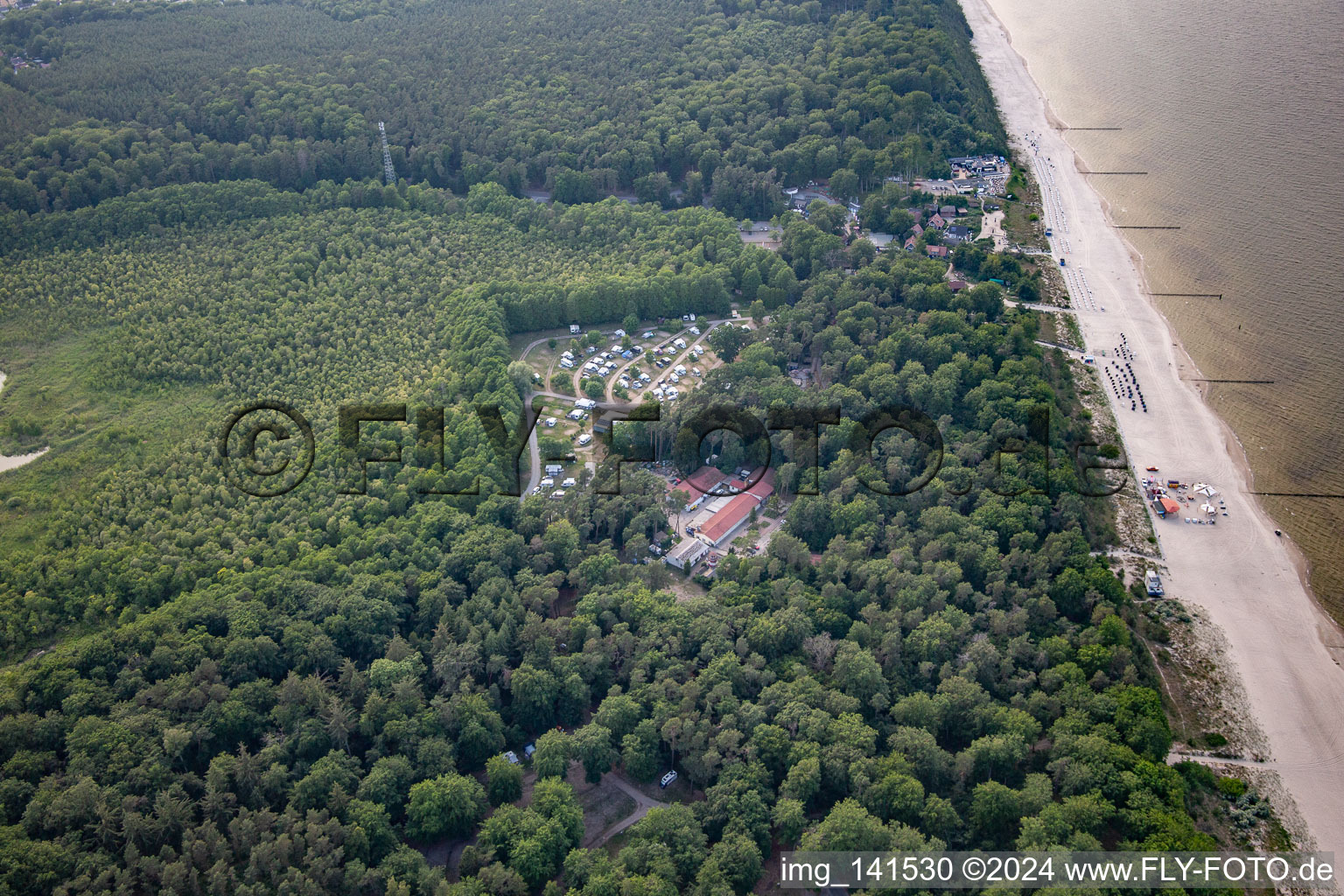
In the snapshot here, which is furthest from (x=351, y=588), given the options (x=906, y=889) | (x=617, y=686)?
(x=906, y=889)

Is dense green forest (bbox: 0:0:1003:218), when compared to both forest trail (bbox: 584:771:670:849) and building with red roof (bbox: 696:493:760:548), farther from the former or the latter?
forest trail (bbox: 584:771:670:849)

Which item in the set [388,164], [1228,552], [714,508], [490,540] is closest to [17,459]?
[490,540]

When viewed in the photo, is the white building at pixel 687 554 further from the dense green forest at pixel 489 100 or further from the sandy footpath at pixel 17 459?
the dense green forest at pixel 489 100

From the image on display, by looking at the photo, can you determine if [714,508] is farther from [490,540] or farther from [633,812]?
[633,812]

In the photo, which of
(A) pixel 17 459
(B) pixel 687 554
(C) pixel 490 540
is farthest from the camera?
(A) pixel 17 459

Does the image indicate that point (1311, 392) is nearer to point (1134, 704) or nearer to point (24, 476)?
point (1134, 704)

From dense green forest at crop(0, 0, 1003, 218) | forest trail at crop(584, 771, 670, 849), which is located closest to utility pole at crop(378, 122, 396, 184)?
dense green forest at crop(0, 0, 1003, 218)
